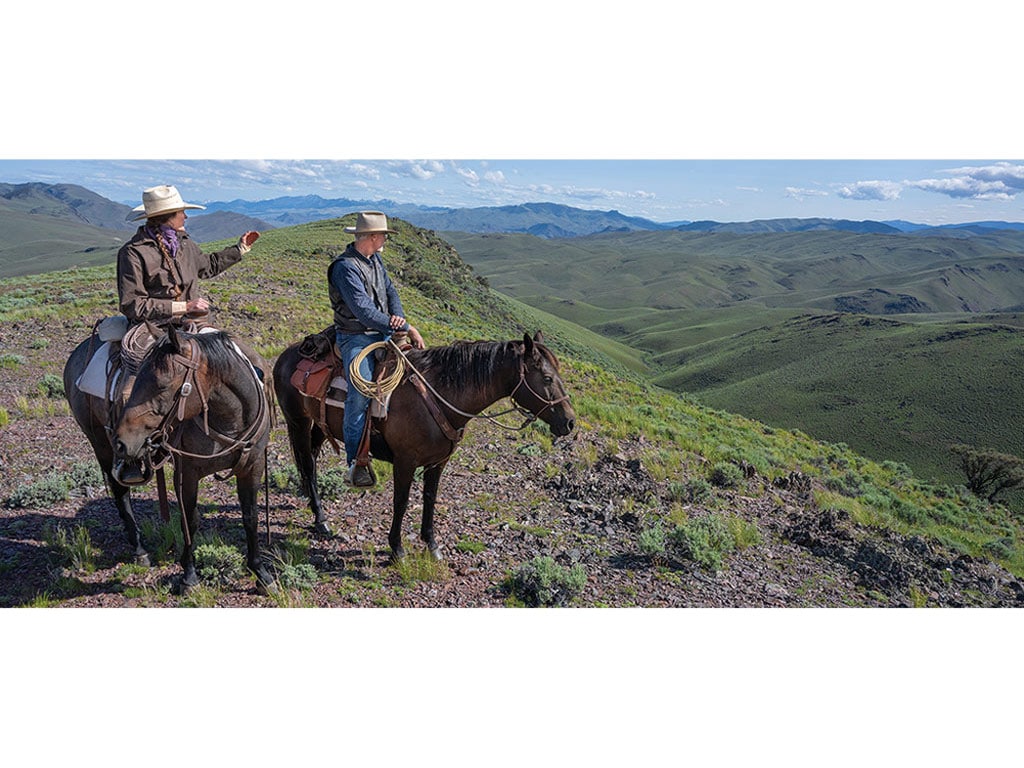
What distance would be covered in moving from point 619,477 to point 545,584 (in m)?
4.35

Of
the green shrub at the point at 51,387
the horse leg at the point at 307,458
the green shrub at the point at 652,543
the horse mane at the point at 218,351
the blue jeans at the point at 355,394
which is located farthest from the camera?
the green shrub at the point at 51,387

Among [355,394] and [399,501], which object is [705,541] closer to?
[399,501]

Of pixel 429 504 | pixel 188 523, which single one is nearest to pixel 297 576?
pixel 188 523

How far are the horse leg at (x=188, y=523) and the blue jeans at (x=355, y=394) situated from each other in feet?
4.76

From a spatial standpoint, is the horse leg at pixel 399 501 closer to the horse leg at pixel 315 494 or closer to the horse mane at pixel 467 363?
the horse mane at pixel 467 363

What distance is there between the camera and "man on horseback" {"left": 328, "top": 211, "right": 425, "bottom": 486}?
579cm

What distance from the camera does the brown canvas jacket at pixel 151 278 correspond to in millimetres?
5141

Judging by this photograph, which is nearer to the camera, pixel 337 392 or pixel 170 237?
pixel 170 237

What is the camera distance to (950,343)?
6588 cm

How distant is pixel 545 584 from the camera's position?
5809 mm

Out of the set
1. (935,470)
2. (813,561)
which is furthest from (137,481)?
(935,470)

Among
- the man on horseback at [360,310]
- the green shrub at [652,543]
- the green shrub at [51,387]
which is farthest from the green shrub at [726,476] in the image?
the green shrub at [51,387]

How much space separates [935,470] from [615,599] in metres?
45.0

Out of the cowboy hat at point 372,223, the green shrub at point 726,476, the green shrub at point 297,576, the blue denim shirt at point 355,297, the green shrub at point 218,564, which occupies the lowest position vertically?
the green shrub at point 726,476
